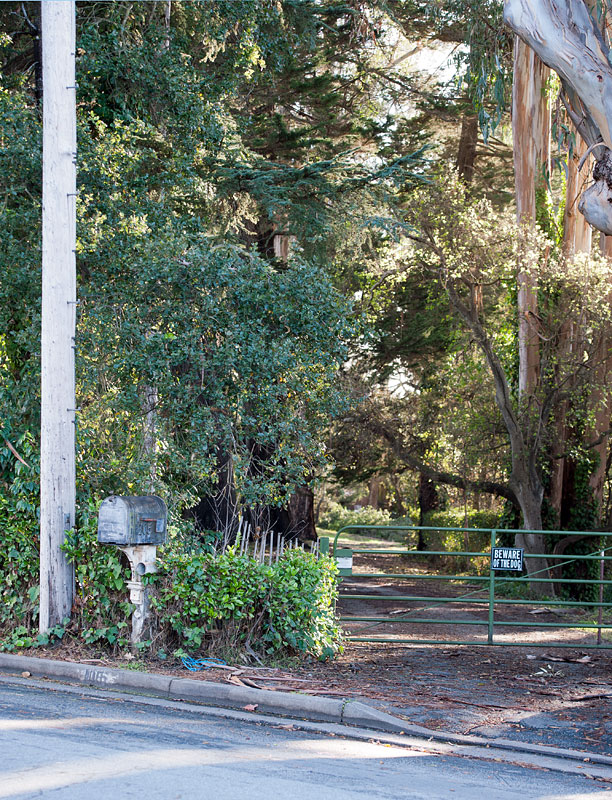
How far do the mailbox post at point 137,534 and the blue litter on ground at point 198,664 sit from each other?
605mm

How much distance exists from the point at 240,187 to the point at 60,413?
24.3 feet

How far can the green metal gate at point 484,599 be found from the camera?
11047 millimetres

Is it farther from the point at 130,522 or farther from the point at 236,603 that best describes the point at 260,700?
the point at 130,522

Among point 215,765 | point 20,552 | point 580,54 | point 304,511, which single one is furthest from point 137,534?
point 304,511

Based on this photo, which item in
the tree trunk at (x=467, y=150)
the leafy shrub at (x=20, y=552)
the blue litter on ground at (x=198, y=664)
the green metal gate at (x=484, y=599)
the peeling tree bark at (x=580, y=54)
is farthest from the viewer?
the tree trunk at (x=467, y=150)

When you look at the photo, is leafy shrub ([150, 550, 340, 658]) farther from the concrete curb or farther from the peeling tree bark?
the peeling tree bark

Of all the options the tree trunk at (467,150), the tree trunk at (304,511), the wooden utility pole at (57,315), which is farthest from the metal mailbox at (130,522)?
the tree trunk at (467,150)

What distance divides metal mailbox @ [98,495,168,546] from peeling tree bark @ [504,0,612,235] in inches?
218

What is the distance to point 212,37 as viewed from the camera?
1430 cm

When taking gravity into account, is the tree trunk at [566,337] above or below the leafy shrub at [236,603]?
above

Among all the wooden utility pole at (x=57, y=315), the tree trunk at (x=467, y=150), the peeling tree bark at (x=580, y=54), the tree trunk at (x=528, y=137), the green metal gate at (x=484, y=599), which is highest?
the tree trunk at (x=467, y=150)

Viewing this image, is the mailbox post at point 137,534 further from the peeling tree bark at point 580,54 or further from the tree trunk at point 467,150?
the tree trunk at point 467,150

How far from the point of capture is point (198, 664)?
915 cm

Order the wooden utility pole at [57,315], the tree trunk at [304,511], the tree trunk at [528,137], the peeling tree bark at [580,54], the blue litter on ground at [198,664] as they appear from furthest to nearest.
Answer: the tree trunk at [304,511]
the tree trunk at [528,137]
the wooden utility pole at [57,315]
the peeling tree bark at [580,54]
the blue litter on ground at [198,664]
